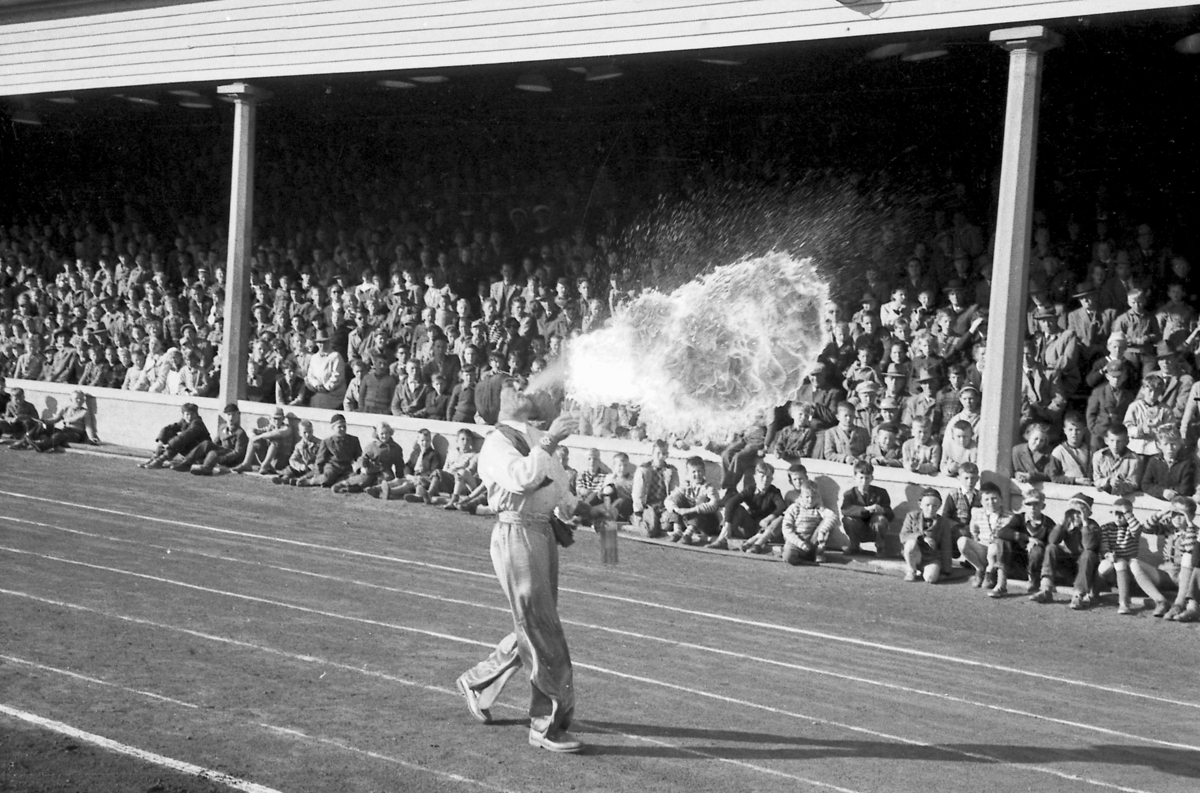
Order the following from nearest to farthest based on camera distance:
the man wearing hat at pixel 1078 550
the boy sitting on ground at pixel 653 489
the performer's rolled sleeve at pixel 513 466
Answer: the performer's rolled sleeve at pixel 513 466 → the man wearing hat at pixel 1078 550 → the boy sitting on ground at pixel 653 489

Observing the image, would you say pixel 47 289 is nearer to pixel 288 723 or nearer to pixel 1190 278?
pixel 1190 278

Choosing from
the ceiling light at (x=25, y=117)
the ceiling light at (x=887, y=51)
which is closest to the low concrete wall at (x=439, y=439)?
the ceiling light at (x=887, y=51)

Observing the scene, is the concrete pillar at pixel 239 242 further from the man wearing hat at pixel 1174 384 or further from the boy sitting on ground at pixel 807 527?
the man wearing hat at pixel 1174 384

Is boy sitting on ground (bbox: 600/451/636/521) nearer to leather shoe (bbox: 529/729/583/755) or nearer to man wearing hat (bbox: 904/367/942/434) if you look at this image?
man wearing hat (bbox: 904/367/942/434)

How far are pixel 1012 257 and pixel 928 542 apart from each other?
282 cm

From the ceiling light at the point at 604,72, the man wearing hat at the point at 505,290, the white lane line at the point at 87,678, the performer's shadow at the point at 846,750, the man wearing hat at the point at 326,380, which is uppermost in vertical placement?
the ceiling light at the point at 604,72

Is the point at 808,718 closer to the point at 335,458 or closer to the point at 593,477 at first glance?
the point at 593,477

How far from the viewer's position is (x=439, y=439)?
1827cm

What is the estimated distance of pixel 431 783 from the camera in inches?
269

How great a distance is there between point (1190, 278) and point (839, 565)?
578 centimetres

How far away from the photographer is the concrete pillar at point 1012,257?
1404 centimetres

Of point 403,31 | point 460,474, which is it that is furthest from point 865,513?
point 403,31

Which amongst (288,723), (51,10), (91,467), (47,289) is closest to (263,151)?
(47,289)

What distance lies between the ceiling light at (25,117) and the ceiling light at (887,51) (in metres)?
17.1
